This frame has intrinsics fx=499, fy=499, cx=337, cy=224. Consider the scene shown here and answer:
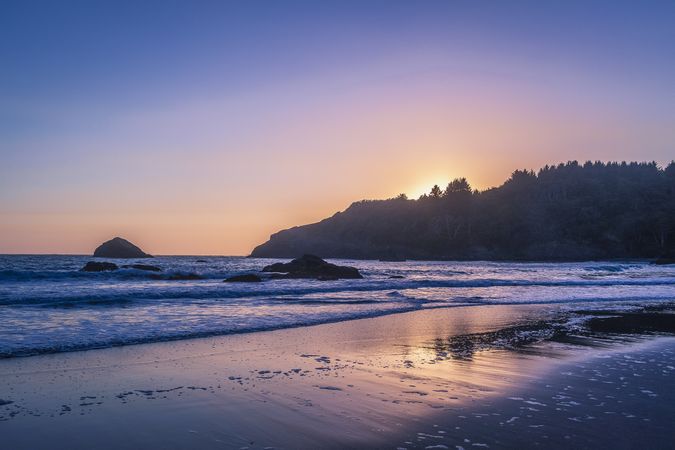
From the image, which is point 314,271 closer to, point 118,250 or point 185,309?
point 185,309

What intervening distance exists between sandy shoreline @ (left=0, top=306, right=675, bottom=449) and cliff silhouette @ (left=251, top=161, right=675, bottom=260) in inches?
4371

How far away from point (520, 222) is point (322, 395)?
13491cm

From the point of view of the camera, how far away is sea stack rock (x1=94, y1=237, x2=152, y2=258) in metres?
99.4

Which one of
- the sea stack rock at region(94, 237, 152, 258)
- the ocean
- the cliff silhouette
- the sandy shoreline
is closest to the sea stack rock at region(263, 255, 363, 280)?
the ocean

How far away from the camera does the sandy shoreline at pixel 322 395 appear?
5.57m

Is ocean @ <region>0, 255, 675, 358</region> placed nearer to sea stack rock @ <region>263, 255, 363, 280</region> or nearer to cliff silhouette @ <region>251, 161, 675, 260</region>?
sea stack rock @ <region>263, 255, 363, 280</region>

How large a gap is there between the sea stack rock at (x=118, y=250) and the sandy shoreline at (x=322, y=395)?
3833 inches

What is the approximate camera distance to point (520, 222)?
13300cm

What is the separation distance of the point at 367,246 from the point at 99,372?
133 m

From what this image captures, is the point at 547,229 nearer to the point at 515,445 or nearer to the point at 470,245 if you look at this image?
the point at 470,245

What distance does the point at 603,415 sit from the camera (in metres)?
6.34

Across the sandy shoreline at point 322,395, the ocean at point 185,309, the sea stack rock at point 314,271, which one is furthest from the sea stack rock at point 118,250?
the sandy shoreline at point 322,395

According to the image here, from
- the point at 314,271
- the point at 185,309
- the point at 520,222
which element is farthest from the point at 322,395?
the point at 520,222

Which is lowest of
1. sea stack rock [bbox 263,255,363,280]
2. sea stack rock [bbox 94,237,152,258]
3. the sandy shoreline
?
the sandy shoreline
